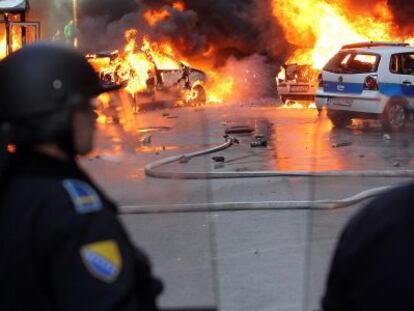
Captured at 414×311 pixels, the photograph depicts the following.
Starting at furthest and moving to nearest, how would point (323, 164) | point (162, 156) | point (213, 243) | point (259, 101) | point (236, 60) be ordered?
point (236, 60) < point (259, 101) < point (162, 156) < point (323, 164) < point (213, 243)

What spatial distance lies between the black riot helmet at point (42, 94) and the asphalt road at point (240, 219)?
1.21 feet

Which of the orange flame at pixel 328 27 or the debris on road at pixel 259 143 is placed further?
the orange flame at pixel 328 27

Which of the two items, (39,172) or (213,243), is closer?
(39,172)

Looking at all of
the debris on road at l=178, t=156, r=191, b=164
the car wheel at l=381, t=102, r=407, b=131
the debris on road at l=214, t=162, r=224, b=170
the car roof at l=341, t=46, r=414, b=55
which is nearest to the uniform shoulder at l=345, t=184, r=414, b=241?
the car wheel at l=381, t=102, r=407, b=131

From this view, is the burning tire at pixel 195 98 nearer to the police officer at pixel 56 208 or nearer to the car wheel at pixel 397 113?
the car wheel at pixel 397 113

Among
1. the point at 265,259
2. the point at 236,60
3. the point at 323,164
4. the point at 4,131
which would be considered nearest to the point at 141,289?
the point at 4,131

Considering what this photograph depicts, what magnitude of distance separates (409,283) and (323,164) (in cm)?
806

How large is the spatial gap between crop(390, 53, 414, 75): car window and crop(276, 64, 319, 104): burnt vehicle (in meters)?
5.21

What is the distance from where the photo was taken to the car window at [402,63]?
46.8 feet

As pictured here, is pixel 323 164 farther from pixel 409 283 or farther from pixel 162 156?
pixel 409 283

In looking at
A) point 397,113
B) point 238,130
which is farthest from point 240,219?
point 238,130

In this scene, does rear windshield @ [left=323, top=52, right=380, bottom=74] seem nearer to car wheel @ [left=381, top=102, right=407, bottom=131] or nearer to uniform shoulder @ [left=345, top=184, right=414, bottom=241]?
car wheel @ [left=381, top=102, right=407, bottom=131]

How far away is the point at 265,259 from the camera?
18.5ft

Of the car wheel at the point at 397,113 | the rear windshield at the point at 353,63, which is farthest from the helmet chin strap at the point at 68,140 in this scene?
the rear windshield at the point at 353,63
